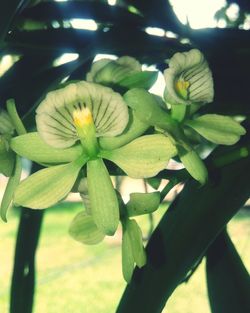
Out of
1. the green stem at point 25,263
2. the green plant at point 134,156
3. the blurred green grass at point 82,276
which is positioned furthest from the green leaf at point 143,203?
the blurred green grass at point 82,276

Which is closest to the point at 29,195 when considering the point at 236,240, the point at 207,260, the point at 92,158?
the point at 92,158

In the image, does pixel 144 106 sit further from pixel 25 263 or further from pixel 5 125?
pixel 25 263

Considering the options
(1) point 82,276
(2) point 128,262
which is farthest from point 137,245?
(1) point 82,276

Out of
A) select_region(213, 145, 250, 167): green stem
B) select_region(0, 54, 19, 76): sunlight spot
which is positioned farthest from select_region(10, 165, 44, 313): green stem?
select_region(213, 145, 250, 167): green stem

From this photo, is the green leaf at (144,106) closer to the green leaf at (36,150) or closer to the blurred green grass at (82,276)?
the green leaf at (36,150)

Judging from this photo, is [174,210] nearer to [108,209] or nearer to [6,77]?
[108,209]

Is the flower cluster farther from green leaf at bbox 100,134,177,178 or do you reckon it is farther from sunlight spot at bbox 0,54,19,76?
sunlight spot at bbox 0,54,19,76
